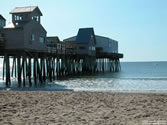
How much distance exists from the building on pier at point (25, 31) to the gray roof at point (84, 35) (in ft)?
55.4

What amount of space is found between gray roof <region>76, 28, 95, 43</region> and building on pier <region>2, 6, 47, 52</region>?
16900 mm

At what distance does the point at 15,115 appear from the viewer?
8.80 metres

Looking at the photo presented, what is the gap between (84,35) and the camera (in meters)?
45.6

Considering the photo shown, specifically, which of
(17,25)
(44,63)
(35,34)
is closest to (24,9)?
(17,25)

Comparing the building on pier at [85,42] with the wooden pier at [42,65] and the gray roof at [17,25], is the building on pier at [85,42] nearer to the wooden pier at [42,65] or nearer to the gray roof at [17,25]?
the wooden pier at [42,65]

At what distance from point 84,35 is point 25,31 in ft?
74.6

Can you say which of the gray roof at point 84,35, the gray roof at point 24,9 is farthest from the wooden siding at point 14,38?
the gray roof at point 84,35

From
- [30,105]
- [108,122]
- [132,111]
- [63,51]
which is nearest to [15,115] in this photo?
[30,105]

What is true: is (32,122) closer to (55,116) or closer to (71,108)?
(55,116)

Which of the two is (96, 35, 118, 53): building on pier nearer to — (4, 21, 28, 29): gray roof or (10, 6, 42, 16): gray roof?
(10, 6, 42, 16): gray roof

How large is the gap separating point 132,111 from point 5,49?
17745 mm

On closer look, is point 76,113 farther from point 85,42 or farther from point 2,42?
point 85,42

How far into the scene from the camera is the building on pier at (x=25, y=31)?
77.5ft

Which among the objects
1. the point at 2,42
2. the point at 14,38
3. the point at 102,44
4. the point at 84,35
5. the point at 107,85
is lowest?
the point at 107,85
